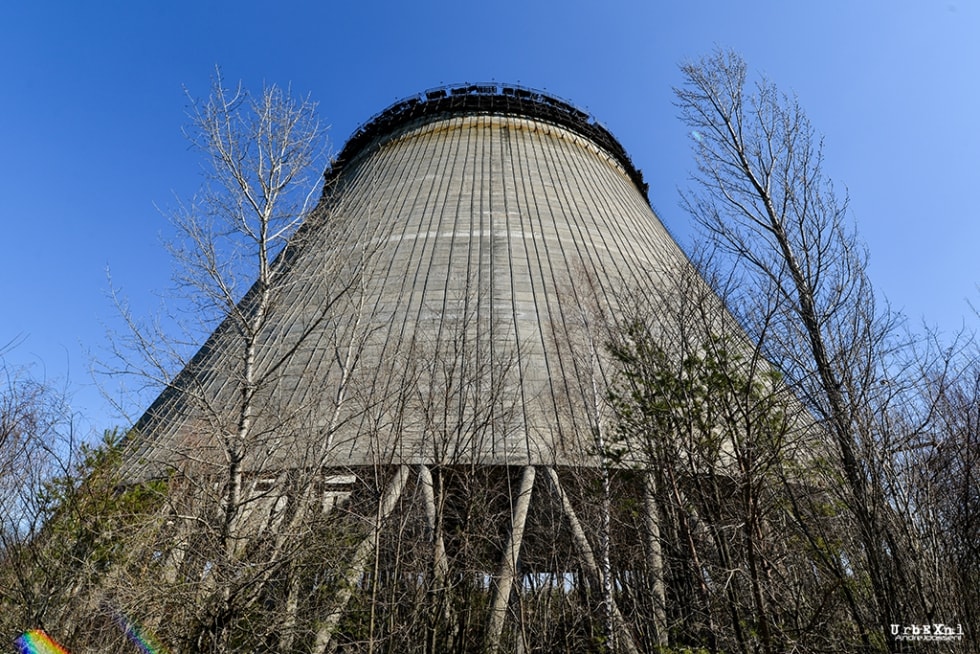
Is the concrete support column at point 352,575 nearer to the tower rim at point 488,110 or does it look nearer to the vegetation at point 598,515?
the vegetation at point 598,515

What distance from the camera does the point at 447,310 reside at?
9.43 meters

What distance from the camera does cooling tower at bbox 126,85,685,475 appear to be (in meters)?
6.43

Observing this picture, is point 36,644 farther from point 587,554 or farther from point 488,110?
point 488,110

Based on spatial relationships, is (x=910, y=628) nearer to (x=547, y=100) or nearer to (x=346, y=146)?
(x=547, y=100)

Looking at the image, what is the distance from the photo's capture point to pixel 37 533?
25.6 ft

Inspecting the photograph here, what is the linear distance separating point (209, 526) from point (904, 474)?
511cm

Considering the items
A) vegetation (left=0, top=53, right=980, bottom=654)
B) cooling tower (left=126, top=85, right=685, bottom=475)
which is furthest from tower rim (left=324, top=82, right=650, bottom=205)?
vegetation (left=0, top=53, right=980, bottom=654)

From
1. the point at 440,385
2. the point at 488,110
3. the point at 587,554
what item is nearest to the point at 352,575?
the point at 587,554

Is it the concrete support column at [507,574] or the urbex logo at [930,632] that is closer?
the urbex logo at [930,632]

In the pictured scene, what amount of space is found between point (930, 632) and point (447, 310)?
726 centimetres

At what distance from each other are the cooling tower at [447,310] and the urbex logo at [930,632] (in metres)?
3.25

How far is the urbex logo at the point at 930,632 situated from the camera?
11.3 feet

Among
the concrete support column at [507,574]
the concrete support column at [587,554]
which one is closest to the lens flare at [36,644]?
the concrete support column at [507,574]

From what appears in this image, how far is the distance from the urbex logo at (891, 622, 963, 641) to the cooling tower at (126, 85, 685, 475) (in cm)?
325
